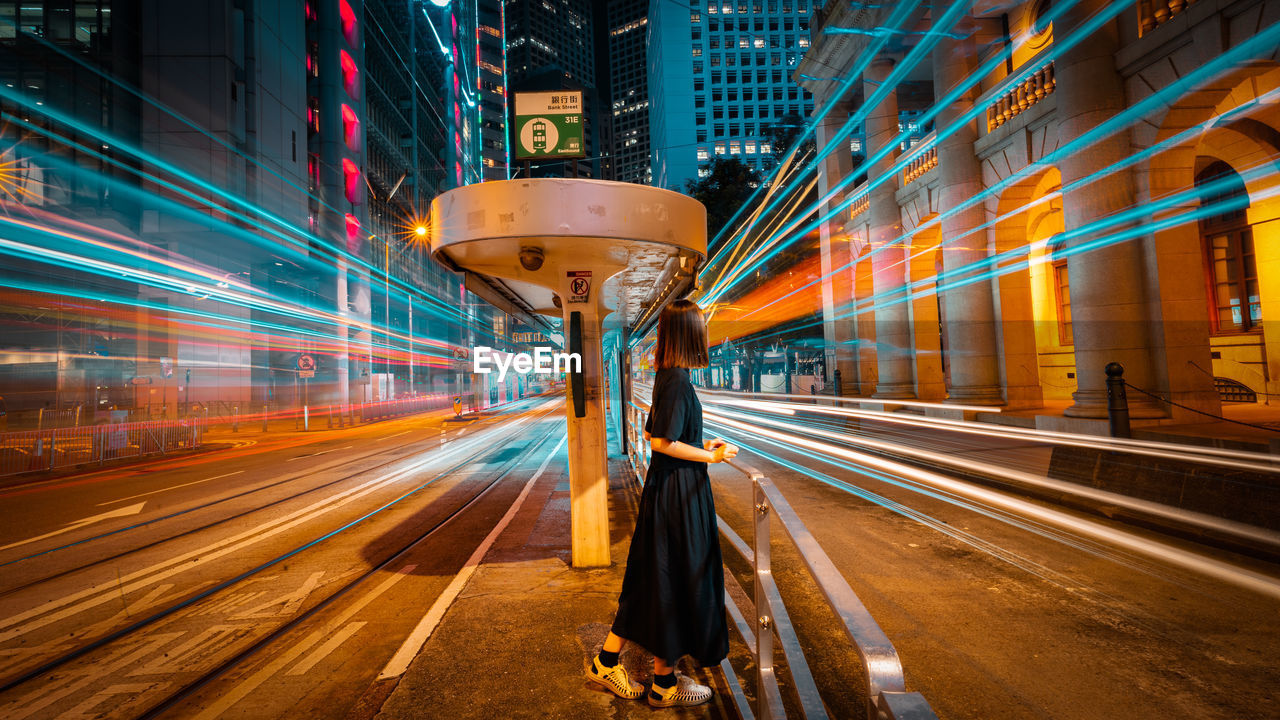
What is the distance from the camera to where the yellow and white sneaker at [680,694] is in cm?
286

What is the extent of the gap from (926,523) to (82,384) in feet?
115

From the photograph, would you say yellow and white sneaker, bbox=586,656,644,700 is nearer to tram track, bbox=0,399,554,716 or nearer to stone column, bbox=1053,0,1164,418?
tram track, bbox=0,399,554,716

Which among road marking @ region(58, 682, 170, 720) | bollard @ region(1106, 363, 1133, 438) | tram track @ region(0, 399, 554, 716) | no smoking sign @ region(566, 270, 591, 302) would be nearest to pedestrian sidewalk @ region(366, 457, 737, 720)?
tram track @ region(0, 399, 554, 716)

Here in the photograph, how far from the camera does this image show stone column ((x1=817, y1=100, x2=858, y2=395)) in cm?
2047

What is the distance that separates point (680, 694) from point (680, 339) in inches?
74.8

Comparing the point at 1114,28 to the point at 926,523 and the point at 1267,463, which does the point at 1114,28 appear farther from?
the point at 926,523

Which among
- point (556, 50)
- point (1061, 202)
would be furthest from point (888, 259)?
point (556, 50)

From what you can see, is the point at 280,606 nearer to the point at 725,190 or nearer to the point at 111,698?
the point at 111,698

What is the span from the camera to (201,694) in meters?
3.22

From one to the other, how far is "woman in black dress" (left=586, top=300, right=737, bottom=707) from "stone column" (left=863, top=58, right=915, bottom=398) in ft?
57.1

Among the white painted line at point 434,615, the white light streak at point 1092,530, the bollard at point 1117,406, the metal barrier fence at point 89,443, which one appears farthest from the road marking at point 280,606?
the metal barrier fence at point 89,443

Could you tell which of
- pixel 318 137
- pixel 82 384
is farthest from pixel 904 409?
pixel 318 137

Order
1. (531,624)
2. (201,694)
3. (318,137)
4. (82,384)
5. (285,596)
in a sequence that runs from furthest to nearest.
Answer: (318,137) → (82,384) → (285,596) → (531,624) → (201,694)

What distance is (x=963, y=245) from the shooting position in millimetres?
14219
